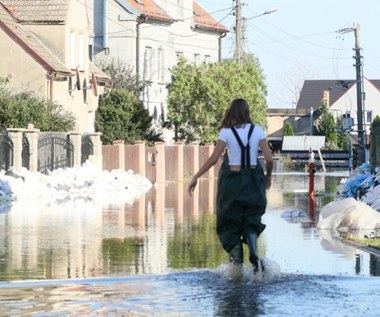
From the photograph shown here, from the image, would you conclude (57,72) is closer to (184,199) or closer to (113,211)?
(184,199)

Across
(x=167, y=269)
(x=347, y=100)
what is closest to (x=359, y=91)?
(x=167, y=269)

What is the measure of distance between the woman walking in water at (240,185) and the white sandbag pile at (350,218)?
7842 mm

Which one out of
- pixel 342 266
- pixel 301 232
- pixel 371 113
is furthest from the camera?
pixel 371 113

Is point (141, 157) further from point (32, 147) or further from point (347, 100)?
point (347, 100)

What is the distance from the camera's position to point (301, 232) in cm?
2094

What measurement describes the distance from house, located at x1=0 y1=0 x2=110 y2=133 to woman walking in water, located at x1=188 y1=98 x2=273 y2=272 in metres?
34.3

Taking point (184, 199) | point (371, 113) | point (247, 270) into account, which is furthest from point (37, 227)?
point (371, 113)

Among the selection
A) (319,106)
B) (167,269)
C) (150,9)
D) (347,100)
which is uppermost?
(150,9)

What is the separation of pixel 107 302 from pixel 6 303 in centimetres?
90

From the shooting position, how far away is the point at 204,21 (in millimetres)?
70125

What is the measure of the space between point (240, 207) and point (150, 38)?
50283mm

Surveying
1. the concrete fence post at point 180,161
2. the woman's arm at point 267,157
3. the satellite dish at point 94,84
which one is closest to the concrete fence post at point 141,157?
the concrete fence post at point 180,161

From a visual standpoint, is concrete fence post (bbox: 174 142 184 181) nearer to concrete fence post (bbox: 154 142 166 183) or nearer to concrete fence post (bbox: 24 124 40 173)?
concrete fence post (bbox: 154 142 166 183)

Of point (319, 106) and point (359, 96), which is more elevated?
point (319, 106)
